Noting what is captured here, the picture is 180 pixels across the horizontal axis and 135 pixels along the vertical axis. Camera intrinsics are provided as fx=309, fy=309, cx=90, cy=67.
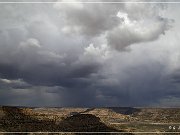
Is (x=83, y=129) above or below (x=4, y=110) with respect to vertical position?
below

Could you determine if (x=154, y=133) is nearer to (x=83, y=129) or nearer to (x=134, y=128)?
(x=134, y=128)

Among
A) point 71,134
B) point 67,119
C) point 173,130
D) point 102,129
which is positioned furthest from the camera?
point 67,119

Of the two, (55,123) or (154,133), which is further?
(55,123)

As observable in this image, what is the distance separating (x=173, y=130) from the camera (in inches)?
2349

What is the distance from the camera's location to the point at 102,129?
64.3 metres

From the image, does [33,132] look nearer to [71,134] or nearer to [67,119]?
[71,134]

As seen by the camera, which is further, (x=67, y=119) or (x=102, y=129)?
(x=67, y=119)

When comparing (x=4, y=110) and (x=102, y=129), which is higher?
(x=4, y=110)

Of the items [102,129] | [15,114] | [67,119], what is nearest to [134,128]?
[102,129]

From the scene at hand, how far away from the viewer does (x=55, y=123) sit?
66562 mm

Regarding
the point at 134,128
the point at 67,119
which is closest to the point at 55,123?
the point at 67,119

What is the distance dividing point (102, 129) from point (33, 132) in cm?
1471

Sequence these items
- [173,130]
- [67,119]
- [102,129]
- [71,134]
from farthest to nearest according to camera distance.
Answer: [67,119], [102,129], [173,130], [71,134]

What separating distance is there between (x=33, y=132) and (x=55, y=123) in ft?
30.4
